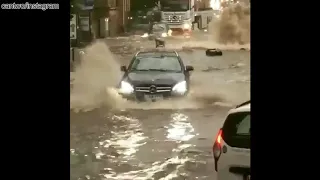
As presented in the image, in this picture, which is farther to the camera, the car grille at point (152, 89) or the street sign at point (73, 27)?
the car grille at point (152, 89)

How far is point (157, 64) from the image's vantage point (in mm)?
3064

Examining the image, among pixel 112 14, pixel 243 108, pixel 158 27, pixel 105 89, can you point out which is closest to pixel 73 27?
pixel 112 14

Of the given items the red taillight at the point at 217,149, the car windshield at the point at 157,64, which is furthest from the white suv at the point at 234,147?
the car windshield at the point at 157,64

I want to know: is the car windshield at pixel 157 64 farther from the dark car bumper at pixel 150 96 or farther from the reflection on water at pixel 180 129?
the reflection on water at pixel 180 129

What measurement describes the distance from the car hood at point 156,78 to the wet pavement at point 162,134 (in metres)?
0.13

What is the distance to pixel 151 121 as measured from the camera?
2.86m

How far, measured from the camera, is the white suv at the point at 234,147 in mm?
2619

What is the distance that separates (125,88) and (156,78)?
0.20 meters

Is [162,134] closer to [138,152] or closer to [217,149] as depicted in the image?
[138,152]

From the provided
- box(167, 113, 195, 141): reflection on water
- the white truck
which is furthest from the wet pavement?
the white truck
